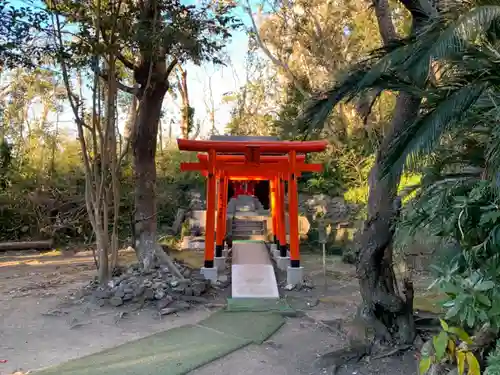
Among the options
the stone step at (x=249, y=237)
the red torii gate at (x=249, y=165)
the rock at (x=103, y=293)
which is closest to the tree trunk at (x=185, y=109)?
the stone step at (x=249, y=237)

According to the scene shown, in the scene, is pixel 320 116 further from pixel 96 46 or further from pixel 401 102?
pixel 96 46

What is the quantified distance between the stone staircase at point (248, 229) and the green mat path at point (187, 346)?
21.8 ft

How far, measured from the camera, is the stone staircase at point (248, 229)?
512 inches

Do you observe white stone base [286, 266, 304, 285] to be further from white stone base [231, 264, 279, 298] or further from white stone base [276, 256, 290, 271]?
white stone base [276, 256, 290, 271]

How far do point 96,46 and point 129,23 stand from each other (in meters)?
0.81

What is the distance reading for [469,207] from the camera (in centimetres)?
276

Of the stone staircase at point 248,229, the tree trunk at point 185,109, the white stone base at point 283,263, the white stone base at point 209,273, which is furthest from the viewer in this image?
A: the tree trunk at point 185,109

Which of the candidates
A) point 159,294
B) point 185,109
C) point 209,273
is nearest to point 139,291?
point 159,294

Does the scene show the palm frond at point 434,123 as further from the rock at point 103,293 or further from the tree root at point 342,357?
the rock at point 103,293

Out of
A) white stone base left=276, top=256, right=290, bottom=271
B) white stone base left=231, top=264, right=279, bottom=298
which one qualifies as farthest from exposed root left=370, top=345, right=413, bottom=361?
white stone base left=276, top=256, right=290, bottom=271

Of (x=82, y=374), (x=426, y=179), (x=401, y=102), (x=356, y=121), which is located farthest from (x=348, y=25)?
(x=82, y=374)

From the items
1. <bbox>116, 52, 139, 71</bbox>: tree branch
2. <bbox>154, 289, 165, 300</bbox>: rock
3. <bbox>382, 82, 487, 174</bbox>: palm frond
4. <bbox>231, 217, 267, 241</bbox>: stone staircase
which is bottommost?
<bbox>154, 289, 165, 300</bbox>: rock

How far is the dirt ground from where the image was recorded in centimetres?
417

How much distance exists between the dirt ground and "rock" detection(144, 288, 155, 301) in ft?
0.92
